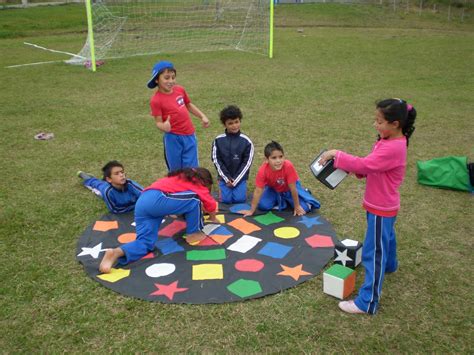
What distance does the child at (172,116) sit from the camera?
4.66 meters

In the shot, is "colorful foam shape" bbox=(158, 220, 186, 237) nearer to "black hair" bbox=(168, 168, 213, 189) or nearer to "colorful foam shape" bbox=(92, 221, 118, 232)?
"colorful foam shape" bbox=(92, 221, 118, 232)

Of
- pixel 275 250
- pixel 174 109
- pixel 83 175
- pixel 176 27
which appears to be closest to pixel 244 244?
pixel 275 250

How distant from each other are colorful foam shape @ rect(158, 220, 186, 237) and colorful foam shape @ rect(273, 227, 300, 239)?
3.04 feet

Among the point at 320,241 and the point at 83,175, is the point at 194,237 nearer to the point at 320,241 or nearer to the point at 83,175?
the point at 320,241

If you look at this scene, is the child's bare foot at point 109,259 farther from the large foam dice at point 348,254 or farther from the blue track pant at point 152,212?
the large foam dice at point 348,254

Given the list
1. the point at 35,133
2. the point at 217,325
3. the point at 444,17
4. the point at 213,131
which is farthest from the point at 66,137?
the point at 444,17

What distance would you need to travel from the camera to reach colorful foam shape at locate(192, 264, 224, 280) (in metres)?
3.61

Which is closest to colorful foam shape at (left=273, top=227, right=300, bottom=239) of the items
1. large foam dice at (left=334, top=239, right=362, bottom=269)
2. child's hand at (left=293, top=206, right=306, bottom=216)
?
child's hand at (left=293, top=206, right=306, bottom=216)

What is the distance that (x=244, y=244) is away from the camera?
4.11 m

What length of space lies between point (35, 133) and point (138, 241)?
13.7 feet

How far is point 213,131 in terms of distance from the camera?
7.18 m

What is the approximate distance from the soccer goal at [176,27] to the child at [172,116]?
8.10 m

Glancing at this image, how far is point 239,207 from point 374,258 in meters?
2.02

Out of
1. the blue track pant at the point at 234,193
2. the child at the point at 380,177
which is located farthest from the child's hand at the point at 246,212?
the child at the point at 380,177
